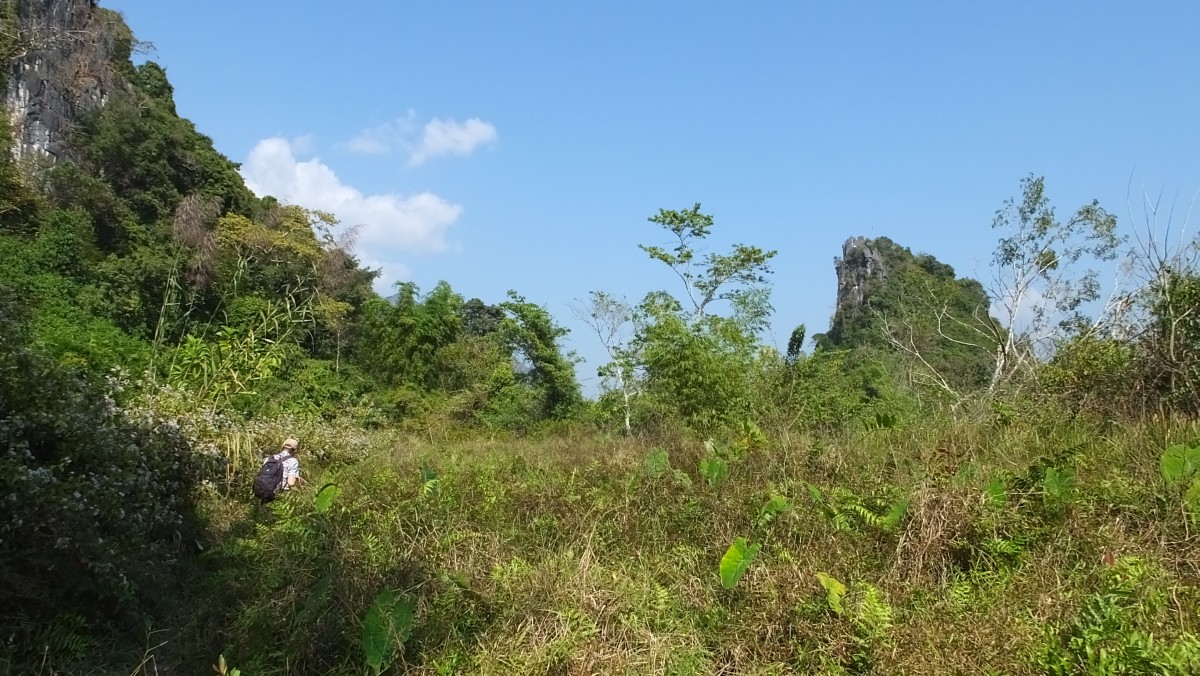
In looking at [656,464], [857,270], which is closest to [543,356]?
[656,464]

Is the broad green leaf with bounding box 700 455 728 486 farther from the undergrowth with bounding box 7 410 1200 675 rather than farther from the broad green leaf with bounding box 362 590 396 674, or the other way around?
the broad green leaf with bounding box 362 590 396 674

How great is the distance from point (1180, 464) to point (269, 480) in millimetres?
6654

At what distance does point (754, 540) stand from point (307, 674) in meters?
2.41

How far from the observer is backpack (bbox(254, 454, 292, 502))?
6660 millimetres

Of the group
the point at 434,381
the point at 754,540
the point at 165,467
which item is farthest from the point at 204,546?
the point at 434,381

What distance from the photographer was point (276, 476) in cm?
673

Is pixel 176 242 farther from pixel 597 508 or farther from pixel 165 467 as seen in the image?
pixel 597 508

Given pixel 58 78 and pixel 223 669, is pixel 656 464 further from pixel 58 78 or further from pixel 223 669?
pixel 58 78

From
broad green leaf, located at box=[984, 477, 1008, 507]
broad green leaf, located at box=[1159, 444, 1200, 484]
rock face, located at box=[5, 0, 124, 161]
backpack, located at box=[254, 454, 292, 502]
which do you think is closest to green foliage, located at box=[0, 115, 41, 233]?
rock face, located at box=[5, 0, 124, 161]

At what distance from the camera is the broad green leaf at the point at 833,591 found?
11.0 feet

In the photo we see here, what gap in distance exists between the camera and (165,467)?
5410 mm

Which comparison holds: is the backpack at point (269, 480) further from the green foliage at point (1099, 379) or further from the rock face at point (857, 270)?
the rock face at point (857, 270)

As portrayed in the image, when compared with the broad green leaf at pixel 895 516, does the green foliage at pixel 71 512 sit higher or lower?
lower

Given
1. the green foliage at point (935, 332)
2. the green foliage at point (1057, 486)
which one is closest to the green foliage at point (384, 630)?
the green foliage at point (1057, 486)
